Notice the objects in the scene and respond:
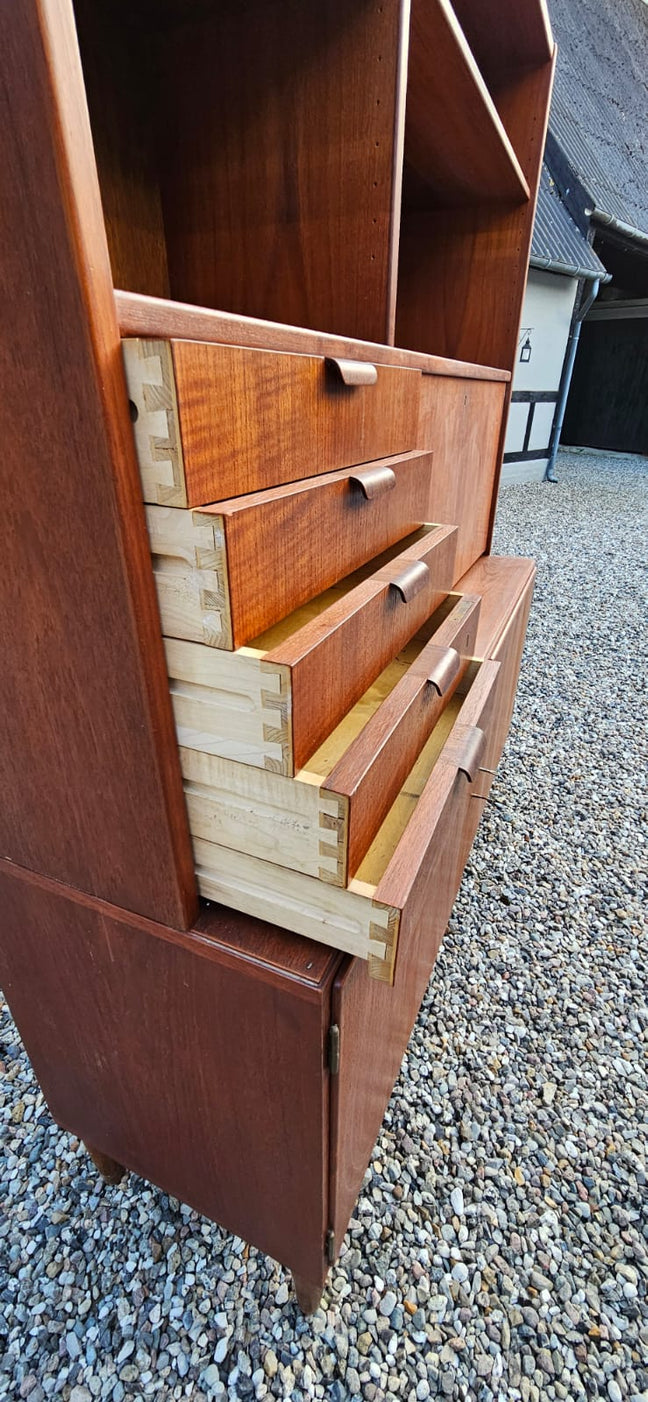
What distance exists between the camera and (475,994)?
129cm

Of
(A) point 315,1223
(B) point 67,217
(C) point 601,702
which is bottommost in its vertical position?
(C) point 601,702

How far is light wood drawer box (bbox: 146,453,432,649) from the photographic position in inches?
15.8

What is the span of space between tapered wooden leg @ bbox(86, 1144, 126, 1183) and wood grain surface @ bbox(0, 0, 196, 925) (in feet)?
1.80

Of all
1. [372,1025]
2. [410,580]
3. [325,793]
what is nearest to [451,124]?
[410,580]

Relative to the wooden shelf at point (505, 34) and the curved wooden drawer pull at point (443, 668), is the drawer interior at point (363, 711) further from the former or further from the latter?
the wooden shelf at point (505, 34)

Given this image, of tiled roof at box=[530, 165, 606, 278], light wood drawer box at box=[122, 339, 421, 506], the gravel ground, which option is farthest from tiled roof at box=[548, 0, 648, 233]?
light wood drawer box at box=[122, 339, 421, 506]

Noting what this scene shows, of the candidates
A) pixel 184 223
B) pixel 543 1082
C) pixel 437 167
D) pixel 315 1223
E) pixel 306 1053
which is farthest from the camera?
pixel 437 167

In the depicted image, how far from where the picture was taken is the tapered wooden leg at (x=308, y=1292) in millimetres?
785

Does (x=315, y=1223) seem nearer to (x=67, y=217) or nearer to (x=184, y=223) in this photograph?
(x=67, y=217)

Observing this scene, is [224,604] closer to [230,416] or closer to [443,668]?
[230,416]

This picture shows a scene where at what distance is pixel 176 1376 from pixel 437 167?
6.37 ft

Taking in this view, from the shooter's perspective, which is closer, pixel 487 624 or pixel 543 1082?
pixel 543 1082

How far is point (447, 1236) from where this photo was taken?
92 centimetres

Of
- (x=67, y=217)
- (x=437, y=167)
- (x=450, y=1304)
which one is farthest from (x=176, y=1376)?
(x=437, y=167)
